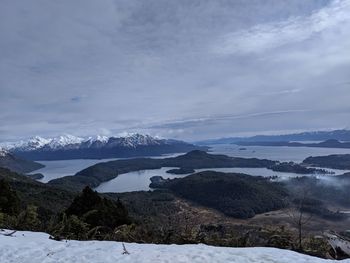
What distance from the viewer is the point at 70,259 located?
9688 mm

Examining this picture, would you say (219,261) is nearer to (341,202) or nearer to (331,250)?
(331,250)

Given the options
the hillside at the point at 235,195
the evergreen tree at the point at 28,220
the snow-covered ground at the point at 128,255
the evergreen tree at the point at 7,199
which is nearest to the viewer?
the snow-covered ground at the point at 128,255

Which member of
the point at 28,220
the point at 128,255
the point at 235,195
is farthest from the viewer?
the point at 235,195

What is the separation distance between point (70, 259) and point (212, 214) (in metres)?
142

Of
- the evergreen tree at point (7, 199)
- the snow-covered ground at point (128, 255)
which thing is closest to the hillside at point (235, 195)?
the evergreen tree at point (7, 199)

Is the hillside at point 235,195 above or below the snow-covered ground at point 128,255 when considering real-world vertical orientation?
below


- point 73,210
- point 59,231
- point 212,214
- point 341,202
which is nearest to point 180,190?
point 212,214

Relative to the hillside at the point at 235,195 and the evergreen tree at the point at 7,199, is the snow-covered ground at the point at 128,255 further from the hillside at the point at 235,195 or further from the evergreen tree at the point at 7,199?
the hillside at the point at 235,195

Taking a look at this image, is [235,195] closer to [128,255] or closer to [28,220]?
[28,220]

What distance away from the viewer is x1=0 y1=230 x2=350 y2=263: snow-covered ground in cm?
930

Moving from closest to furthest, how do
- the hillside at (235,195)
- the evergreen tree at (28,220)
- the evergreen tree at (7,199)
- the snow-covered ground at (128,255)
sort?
the snow-covered ground at (128,255), the evergreen tree at (28,220), the evergreen tree at (7,199), the hillside at (235,195)

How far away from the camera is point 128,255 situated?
32.2ft

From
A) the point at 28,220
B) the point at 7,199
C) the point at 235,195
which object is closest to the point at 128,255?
the point at 28,220

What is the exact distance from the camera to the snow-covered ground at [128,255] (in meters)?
→ 9.30
